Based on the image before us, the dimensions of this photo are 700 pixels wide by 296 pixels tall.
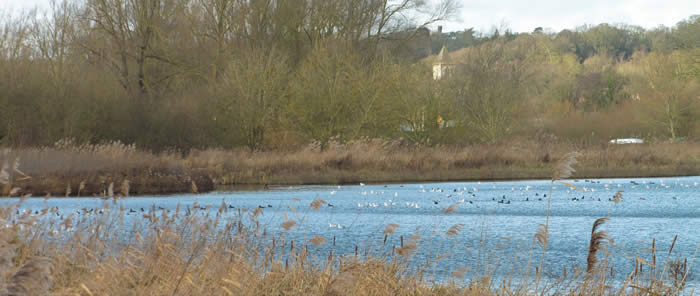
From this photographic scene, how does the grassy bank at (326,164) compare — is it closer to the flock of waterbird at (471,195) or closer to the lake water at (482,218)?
the lake water at (482,218)

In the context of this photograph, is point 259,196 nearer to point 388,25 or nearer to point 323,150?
point 323,150

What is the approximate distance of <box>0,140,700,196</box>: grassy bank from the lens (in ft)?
79.9

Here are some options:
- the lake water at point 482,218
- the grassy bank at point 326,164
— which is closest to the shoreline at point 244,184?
the grassy bank at point 326,164

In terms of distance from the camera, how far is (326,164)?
29812mm

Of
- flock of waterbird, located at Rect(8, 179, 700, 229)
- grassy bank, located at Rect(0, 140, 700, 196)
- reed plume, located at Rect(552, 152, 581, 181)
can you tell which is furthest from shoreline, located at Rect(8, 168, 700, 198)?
reed plume, located at Rect(552, 152, 581, 181)

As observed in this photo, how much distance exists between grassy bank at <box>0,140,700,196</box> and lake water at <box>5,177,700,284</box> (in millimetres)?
1986

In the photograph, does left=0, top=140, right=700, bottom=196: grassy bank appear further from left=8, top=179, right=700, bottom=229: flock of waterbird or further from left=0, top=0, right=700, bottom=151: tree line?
left=8, top=179, right=700, bottom=229: flock of waterbird

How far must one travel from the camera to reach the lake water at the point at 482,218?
10.4m

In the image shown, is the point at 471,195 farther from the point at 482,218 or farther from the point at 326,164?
the point at 326,164

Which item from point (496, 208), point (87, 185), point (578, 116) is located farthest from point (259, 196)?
point (578, 116)

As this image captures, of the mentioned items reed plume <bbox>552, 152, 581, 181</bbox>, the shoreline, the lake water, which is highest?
reed plume <bbox>552, 152, 581, 181</bbox>

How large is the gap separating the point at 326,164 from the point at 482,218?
541 inches

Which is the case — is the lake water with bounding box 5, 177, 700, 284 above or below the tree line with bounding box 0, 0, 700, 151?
below

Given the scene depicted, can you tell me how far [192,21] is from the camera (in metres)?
33.0
